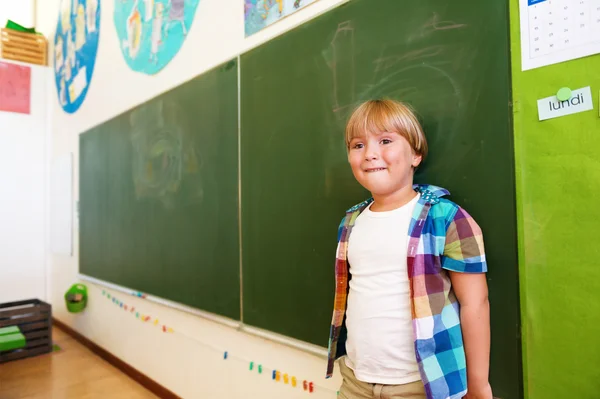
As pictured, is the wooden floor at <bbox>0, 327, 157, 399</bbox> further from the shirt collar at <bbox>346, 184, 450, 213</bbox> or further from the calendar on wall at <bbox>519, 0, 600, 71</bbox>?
the calendar on wall at <bbox>519, 0, 600, 71</bbox>

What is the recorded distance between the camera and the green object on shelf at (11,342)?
268 cm

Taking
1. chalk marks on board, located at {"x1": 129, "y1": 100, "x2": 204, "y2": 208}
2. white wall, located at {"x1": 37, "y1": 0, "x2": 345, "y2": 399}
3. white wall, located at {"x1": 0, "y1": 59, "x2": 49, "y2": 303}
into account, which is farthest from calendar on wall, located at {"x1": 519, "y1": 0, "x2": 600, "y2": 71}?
white wall, located at {"x1": 0, "y1": 59, "x2": 49, "y2": 303}

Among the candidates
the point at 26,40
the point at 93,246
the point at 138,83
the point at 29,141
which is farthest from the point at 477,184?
the point at 26,40

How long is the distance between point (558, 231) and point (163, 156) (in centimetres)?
205

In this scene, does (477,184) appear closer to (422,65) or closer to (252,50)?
(422,65)

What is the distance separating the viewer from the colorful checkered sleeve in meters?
0.96

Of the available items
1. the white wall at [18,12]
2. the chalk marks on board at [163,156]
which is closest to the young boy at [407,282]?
the chalk marks on board at [163,156]

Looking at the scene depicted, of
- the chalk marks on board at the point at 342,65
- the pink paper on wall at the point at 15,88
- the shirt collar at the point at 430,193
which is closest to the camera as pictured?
the shirt collar at the point at 430,193

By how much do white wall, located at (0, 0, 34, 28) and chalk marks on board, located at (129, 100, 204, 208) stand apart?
333 cm

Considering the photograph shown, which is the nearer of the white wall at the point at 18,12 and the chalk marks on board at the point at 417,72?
the chalk marks on board at the point at 417,72

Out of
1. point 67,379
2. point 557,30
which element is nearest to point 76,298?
point 67,379

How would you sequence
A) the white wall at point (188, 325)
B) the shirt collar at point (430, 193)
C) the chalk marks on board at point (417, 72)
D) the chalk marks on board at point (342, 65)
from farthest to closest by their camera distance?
the white wall at point (188, 325) → the chalk marks on board at point (342, 65) → the chalk marks on board at point (417, 72) → the shirt collar at point (430, 193)

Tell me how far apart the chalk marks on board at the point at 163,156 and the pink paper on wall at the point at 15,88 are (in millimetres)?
2339

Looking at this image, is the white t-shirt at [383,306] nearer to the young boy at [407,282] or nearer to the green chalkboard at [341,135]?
the young boy at [407,282]
